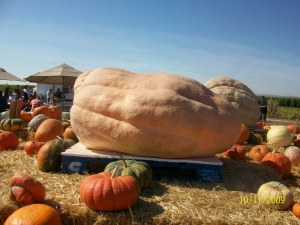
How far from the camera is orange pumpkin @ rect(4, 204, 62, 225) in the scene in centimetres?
292

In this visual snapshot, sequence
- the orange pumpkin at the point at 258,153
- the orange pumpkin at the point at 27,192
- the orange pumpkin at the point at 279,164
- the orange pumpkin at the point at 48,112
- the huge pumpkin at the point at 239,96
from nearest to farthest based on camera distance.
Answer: the orange pumpkin at the point at 27,192 < the orange pumpkin at the point at 279,164 < the orange pumpkin at the point at 258,153 < the huge pumpkin at the point at 239,96 < the orange pumpkin at the point at 48,112

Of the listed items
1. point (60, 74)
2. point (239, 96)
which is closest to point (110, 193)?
point (239, 96)

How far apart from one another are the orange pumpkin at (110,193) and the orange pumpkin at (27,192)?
0.42 meters

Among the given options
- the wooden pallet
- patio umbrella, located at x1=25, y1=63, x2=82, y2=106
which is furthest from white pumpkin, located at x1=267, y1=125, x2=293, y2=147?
patio umbrella, located at x1=25, y1=63, x2=82, y2=106

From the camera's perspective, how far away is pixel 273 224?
3170mm

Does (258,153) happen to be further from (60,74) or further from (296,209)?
(60,74)

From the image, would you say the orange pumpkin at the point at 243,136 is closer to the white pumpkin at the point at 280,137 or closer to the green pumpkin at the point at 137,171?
the white pumpkin at the point at 280,137

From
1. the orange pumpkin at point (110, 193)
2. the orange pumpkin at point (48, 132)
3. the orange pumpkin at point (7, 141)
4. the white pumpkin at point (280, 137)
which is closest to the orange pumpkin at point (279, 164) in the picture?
the white pumpkin at point (280, 137)

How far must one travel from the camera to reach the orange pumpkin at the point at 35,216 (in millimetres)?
2922

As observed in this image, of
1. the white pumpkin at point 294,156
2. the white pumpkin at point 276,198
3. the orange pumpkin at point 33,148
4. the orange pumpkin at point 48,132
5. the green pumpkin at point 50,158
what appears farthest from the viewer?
the orange pumpkin at point 48,132

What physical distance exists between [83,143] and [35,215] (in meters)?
1.98

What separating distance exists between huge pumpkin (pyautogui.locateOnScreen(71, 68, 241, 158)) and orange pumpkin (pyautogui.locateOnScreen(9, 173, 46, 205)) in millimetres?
1354

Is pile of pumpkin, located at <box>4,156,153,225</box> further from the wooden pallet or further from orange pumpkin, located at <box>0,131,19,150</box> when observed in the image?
orange pumpkin, located at <box>0,131,19,150</box>

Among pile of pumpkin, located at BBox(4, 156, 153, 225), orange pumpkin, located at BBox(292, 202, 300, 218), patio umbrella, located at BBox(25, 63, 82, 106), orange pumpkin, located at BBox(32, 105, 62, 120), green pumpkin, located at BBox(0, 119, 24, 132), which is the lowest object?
orange pumpkin, located at BBox(292, 202, 300, 218)
